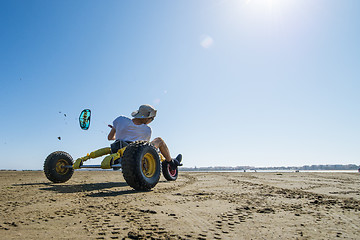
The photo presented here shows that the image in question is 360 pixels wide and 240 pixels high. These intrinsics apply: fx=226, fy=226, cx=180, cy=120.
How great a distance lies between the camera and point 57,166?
5848 millimetres

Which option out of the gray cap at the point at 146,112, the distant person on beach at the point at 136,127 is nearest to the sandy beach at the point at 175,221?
the distant person on beach at the point at 136,127

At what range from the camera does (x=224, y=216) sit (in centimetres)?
219

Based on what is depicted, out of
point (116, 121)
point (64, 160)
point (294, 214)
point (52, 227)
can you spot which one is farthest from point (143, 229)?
point (64, 160)

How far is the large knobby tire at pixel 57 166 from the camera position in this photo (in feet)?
18.6

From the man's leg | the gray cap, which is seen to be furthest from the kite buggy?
the gray cap

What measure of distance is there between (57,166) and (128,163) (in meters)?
3.15

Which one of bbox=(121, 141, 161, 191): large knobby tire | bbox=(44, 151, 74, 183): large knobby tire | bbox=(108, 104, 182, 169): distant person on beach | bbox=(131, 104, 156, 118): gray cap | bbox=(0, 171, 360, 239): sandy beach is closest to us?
bbox=(0, 171, 360, 239): sandy beach

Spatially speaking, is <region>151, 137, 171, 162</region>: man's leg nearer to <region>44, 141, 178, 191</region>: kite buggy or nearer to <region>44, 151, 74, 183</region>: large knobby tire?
<region>44, 141, 178, 191</region>: kite buggy

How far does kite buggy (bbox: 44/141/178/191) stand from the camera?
379 cm

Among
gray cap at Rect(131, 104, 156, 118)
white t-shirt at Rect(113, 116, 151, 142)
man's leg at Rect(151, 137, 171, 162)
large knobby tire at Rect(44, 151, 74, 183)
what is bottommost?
large knobby tire at Rect(44, 151, 74, 183)

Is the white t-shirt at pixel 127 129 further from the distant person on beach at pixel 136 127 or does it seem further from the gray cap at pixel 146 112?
the gray cap at pixel 146 112

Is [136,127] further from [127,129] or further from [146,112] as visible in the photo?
[146,112]

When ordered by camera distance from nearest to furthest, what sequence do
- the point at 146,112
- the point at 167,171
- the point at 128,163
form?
the point at 128,163 → the point at 146,112 → the point at 167,171

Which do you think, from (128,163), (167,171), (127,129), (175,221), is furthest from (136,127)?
(175,221)
